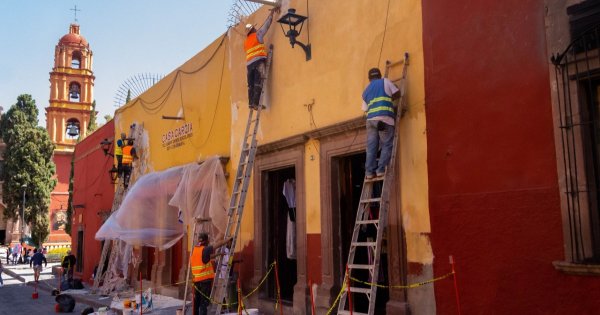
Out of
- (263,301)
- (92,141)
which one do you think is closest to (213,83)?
(263,301)

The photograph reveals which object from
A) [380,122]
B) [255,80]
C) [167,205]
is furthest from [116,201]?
[380,122]

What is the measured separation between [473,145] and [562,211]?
4.34 ft

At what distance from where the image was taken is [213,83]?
1306cm

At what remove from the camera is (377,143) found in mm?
7203

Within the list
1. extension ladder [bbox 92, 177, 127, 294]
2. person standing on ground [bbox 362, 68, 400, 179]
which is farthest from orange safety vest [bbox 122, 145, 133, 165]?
person standing on ground [bbox 362, 68, 400, 179]

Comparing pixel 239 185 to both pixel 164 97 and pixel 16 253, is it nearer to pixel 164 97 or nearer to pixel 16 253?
pixel 164 97

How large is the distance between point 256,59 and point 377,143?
13.7 feet

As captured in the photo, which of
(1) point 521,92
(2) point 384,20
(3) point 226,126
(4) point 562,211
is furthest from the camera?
(3) point 226,126

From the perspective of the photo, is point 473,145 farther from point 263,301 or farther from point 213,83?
point 213,83

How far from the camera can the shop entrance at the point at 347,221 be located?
28.0 ft

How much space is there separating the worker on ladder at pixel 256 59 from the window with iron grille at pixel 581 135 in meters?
6.05

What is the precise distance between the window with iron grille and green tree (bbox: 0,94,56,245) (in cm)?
4464

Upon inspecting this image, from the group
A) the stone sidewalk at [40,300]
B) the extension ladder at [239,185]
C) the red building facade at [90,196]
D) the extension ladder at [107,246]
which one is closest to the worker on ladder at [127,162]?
the extension ladder at [107,246]

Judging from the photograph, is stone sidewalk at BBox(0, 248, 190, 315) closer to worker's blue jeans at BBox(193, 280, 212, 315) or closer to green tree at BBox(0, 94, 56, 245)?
worker's blue jeans at BBox(193, 280, 212, 315)
